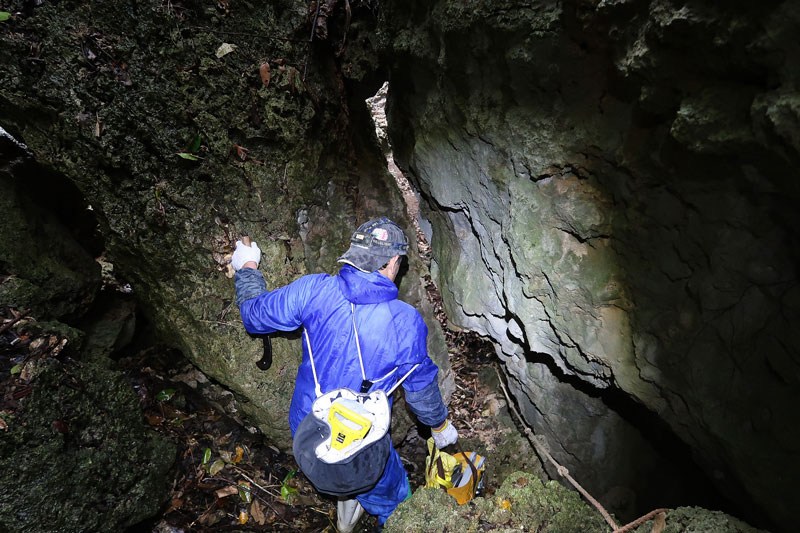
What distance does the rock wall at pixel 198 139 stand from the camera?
2.46 metres

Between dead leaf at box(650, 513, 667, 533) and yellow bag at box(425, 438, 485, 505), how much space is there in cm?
160

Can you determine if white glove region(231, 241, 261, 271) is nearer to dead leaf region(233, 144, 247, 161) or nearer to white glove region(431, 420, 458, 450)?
dead leaf region(233, 144, 247, 161)

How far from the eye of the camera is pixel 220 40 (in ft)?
9.06

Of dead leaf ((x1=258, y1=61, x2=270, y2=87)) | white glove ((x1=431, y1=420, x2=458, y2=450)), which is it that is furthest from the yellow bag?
dead leaf ((x1=258, y1=61, x2=270, y2=87))

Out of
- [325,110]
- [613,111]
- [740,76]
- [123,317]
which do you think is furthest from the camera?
[123,317]

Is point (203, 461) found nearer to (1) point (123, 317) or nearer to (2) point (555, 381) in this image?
(1) point (123, 317)

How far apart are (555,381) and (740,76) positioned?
252 centimetres

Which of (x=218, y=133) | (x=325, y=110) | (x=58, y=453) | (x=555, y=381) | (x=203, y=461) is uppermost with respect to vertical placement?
(x=325, y=110)

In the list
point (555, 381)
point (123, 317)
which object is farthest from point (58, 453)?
point (555, 381)

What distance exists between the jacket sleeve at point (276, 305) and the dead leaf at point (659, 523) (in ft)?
8.17

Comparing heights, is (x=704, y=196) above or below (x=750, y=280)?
above

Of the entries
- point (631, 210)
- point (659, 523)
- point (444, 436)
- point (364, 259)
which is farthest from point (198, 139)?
point (659, 523)

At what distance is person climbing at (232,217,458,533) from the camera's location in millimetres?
2641

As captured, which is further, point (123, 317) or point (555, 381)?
point (123, 317)
